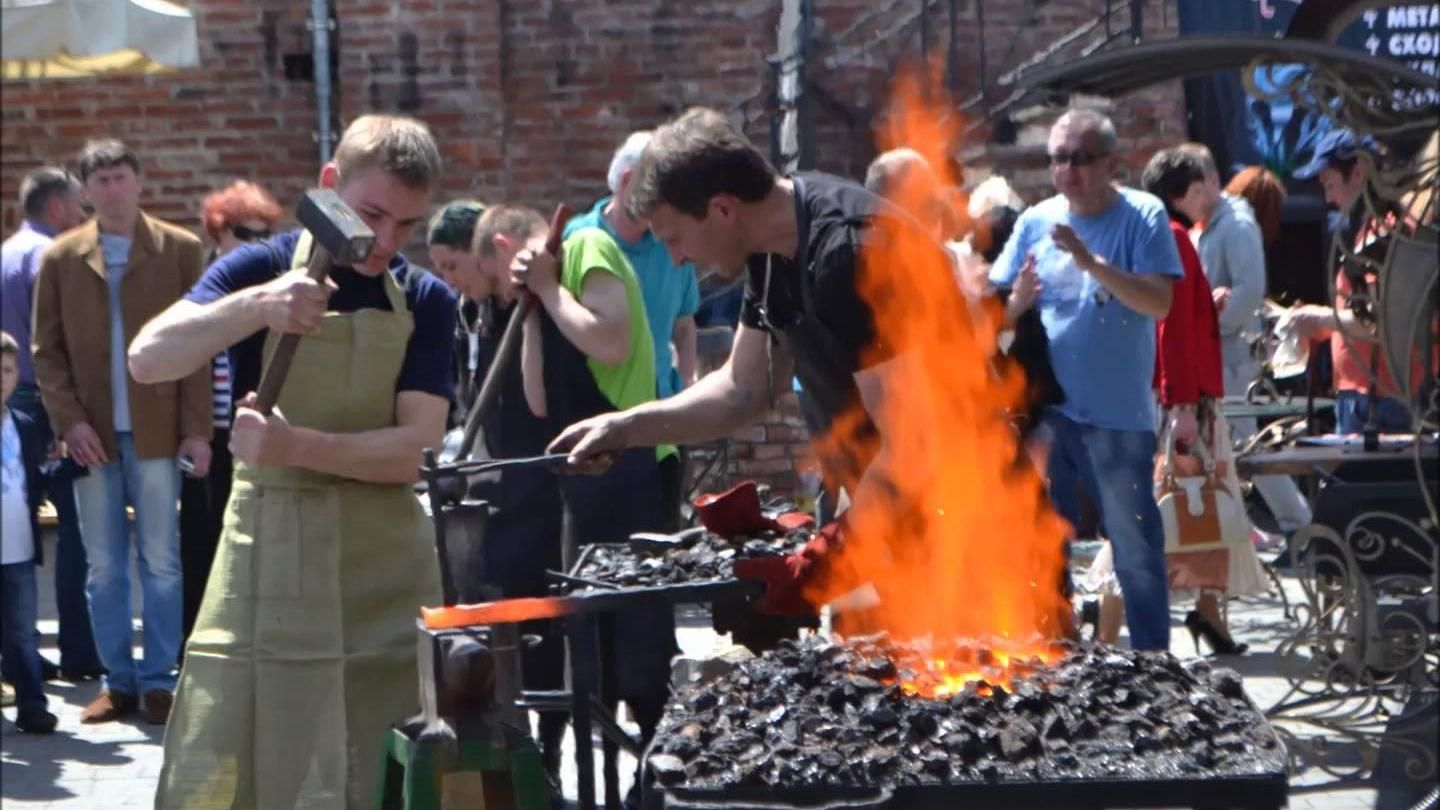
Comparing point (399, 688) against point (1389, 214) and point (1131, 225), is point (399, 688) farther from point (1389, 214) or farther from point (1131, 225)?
Result: point (1131, 225)

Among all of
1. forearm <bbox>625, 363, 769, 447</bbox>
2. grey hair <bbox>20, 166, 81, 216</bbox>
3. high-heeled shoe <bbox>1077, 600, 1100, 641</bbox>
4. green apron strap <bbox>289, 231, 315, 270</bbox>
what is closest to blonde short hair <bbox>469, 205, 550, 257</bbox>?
forearm <bbox>625, 363, 769, 447</bbox>

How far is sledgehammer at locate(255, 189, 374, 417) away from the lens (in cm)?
364

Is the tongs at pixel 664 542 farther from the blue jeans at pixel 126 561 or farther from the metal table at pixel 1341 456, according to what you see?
the blue jeans at pixel 126 561

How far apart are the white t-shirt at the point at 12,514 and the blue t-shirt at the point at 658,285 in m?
2.20

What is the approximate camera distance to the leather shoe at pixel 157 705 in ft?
23.3

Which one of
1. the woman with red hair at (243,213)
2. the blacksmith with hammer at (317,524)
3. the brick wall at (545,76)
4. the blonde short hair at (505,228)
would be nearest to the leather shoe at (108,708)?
the woman with red hair at (243,213)

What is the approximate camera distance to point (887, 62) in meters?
Answer: 11.1

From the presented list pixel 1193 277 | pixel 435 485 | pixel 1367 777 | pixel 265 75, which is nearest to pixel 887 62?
pixel 265 75

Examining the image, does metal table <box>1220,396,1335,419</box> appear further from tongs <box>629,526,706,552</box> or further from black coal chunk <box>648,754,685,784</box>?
black coal chunk <box>648,754,685,784</box>

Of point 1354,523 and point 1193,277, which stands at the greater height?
point 1193,277

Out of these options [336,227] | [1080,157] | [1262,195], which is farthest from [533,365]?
[1262,195]

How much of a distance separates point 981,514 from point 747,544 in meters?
0.81

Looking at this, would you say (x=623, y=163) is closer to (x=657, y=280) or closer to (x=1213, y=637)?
(x=657, y=280)

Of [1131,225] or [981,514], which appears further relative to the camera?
[1131,225]
